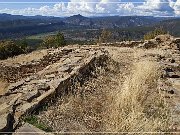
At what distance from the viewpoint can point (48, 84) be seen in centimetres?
750

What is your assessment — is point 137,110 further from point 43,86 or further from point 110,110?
point 43,86

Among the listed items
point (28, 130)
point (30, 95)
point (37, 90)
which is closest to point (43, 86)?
point (37, 90)

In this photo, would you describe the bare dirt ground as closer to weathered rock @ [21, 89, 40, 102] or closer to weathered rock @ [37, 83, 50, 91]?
weathered rock @ [37, 83, 50, 91]

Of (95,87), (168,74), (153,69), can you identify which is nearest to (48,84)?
(95,87)

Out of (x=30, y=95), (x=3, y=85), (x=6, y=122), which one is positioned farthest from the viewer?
(x=3, y=85)

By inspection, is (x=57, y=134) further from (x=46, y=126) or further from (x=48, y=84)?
(x=48, y=84)

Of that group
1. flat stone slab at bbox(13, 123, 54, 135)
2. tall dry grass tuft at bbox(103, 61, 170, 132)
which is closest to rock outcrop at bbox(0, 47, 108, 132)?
flat stone slab at bbox(13, 123, 54, 135)

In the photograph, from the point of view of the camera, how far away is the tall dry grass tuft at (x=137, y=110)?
5.52 meters

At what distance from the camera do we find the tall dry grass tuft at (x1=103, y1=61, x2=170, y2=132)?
5.52 meters

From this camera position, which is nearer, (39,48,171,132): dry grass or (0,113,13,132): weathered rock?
(0,113,13,132): weathered rock

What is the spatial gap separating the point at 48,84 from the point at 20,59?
1041cm

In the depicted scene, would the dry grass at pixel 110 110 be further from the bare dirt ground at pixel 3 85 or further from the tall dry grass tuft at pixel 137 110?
the bare dirt ground at pixel 3 85

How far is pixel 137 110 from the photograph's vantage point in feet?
20.7

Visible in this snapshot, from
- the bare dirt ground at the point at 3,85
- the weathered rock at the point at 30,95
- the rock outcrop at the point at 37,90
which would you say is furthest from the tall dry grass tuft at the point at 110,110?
the bare dirt ground at the point at 3,85
